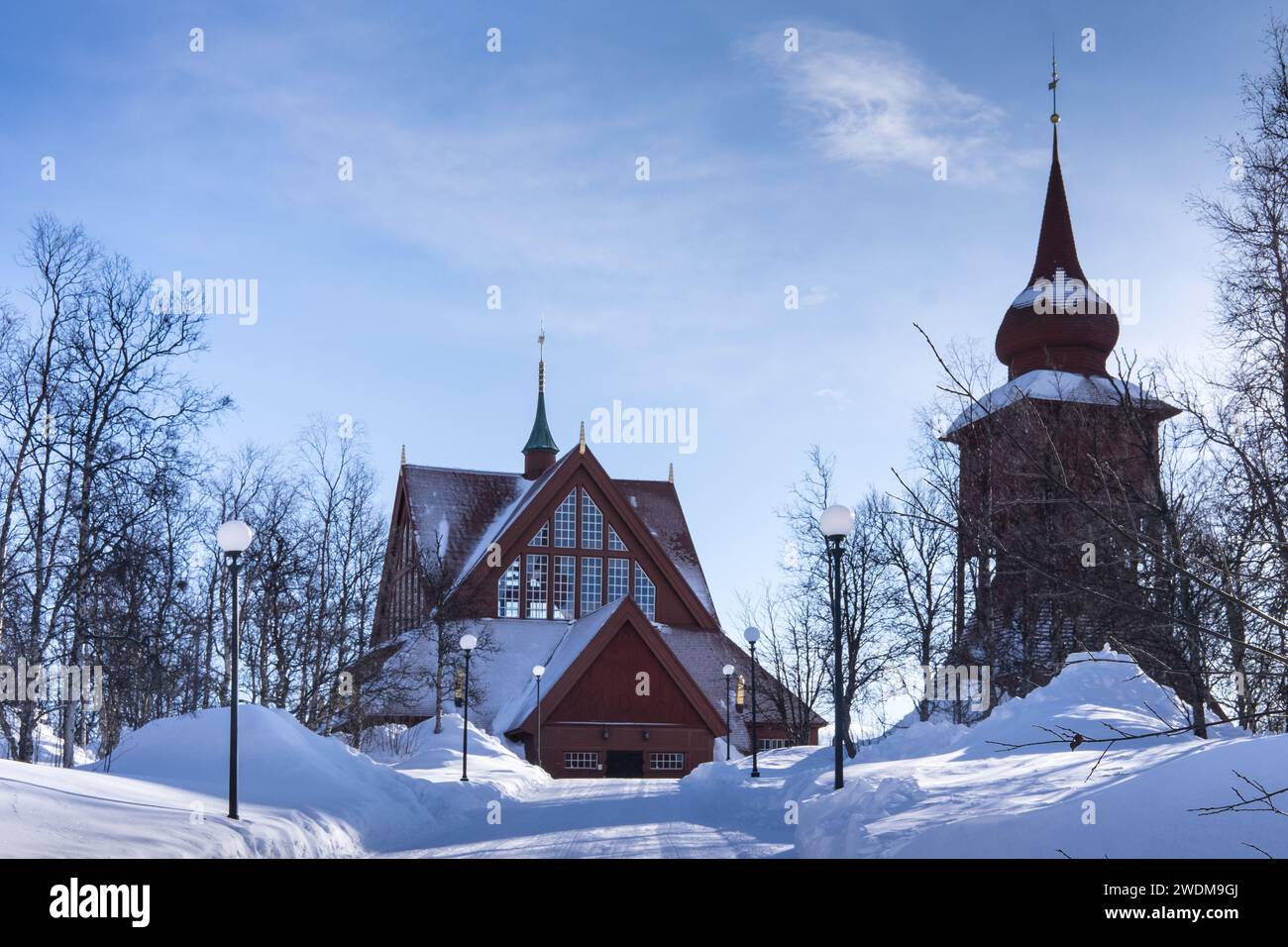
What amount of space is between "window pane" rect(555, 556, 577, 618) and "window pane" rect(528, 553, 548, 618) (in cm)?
53

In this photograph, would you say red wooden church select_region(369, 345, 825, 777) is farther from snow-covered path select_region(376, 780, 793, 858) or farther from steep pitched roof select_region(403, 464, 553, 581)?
snow-covered path select_region(376, 780, 793, 858)

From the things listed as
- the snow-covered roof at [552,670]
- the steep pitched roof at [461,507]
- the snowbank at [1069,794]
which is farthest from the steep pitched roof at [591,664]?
the snowbank at [1069,794]

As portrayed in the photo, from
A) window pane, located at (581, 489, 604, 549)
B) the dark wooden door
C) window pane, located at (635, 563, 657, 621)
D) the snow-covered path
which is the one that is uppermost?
window pane, located at (581, 489, 604, 549)

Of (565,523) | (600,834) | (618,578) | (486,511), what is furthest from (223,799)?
(486,511)

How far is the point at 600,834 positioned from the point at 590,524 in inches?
1306

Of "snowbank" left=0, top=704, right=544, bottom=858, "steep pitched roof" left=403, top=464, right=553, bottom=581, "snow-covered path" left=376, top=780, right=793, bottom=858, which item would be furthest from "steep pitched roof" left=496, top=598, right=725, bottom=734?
"snow-covered path" left=376, top=780, right=793, bottom=858

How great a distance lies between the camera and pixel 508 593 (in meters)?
48.8

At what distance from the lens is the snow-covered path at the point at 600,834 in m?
14.0

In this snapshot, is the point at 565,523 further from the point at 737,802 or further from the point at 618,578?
the point at 737,802

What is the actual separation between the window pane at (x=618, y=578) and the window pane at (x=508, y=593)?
377cm

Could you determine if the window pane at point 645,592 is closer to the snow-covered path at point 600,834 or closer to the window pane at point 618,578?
the window pane at point 618,578

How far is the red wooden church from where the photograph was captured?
3991 cm

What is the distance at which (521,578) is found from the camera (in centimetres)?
4894
